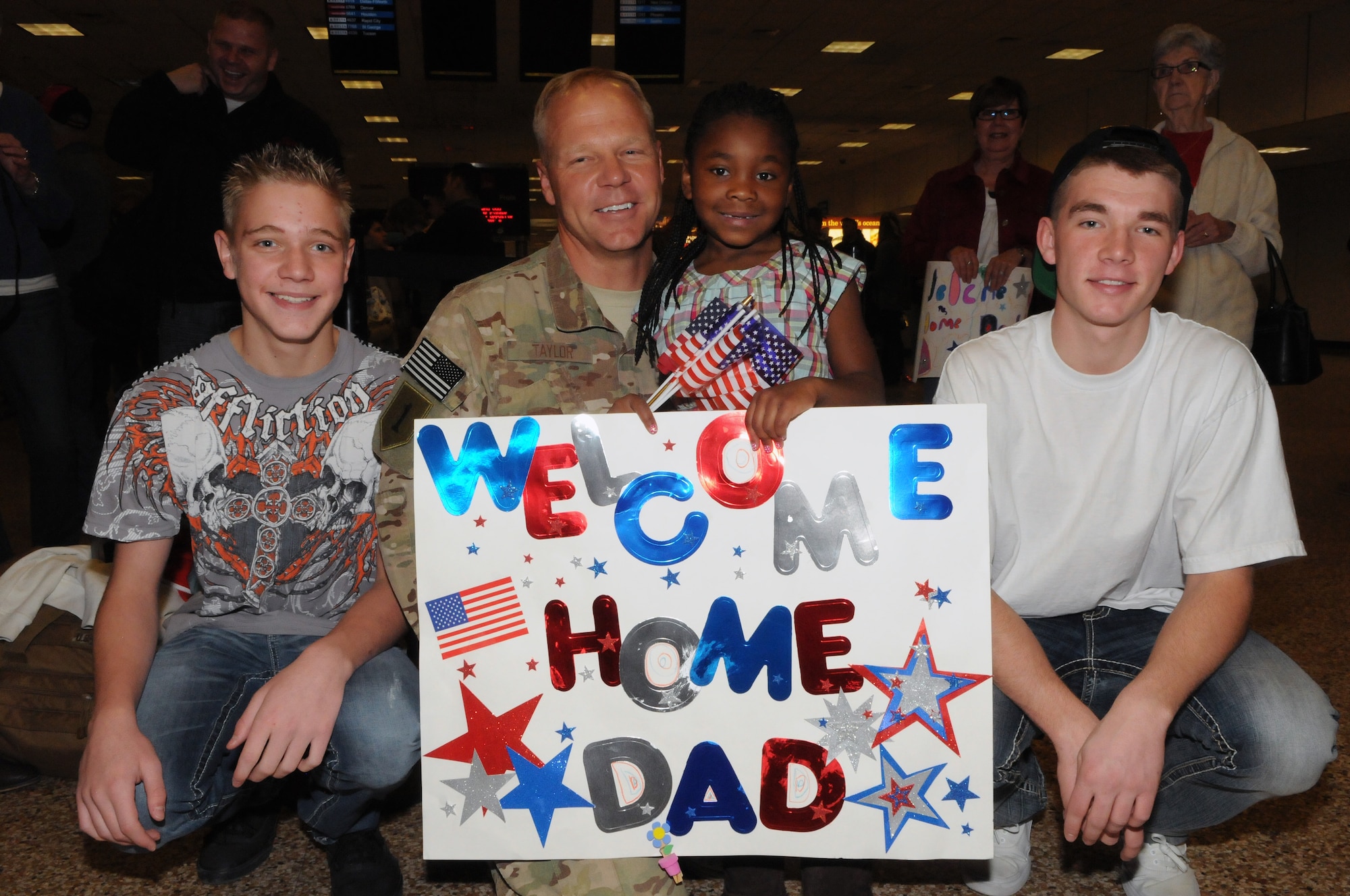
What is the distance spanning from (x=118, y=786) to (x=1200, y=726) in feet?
5.60

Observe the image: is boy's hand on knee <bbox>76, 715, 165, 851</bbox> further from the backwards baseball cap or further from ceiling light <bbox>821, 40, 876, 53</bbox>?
ceiling light <bbox>821, 40, 876, 53</bbox>

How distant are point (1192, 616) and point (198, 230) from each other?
2.78m

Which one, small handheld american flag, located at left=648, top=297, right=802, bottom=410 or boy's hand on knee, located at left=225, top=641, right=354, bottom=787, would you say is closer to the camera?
boy's hand on knee, located at left=225, top=641, right=354, bottom=787

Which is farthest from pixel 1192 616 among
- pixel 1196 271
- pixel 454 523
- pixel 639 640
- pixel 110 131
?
pixel 110 131

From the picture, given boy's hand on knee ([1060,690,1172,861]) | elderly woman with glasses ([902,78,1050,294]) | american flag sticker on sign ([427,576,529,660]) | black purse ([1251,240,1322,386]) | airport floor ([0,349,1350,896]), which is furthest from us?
elderly woman with glasses ([902,78,1050,294])

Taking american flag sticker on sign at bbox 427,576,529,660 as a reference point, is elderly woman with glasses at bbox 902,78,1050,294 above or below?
above

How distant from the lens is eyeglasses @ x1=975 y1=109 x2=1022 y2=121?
3.48 meters

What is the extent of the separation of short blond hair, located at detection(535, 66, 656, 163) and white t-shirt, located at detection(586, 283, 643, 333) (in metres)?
0.27

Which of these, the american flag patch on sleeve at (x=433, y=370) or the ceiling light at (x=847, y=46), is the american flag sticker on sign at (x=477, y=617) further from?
the ceiling light at (x=847, y=46)

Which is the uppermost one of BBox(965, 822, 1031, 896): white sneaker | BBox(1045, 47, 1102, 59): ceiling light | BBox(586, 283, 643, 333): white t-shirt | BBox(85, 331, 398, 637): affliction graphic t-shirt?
BBox(1045, 47, 1102, 59): ceiling light

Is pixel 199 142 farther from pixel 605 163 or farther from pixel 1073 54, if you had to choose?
pixel 1073 54

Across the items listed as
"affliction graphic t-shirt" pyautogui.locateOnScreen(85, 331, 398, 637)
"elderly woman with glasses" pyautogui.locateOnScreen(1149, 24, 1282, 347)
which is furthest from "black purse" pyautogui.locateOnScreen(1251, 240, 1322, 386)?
"affliction graphic t-shirt" pyautogui.locateOnScreen(85, 331, 398, 637)

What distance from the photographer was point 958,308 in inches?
132

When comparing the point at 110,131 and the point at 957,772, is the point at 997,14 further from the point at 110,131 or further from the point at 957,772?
the point at 957,772
